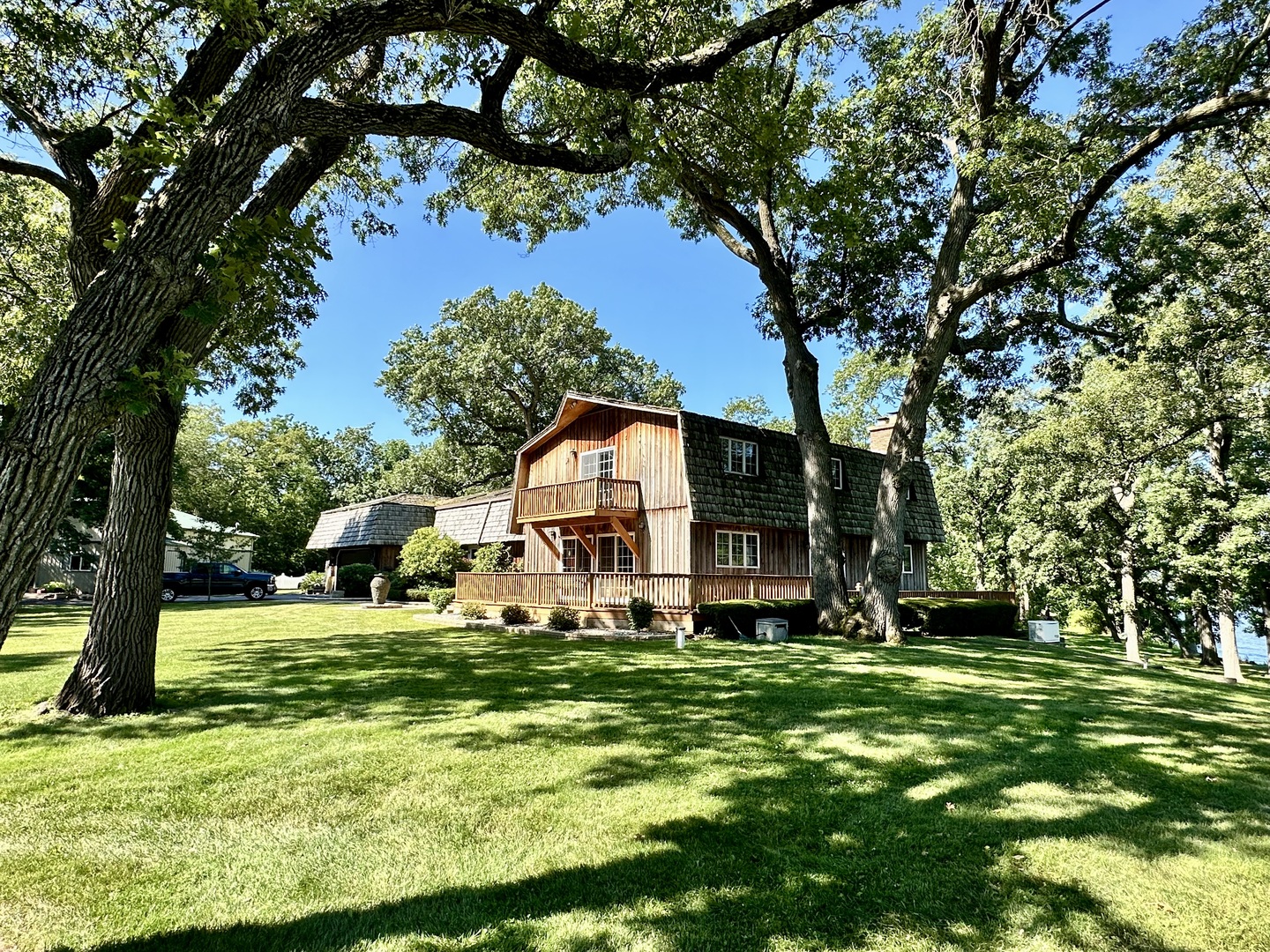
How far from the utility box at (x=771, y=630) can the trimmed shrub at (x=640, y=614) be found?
269cm

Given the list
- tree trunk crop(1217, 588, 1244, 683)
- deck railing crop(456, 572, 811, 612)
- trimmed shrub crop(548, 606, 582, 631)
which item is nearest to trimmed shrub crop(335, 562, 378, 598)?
deck railing crop(456, 572, 811, 612)

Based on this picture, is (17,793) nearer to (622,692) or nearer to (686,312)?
(622,692)

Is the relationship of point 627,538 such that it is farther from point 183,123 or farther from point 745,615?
point 183,123

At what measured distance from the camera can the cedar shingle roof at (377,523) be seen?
31812 millimetres

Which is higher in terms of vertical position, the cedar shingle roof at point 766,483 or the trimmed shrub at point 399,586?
the cedar shingle roof at point 766,483

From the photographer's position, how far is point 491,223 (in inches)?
543

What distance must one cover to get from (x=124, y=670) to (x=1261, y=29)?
17.5m

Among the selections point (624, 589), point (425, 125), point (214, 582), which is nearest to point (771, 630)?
point (624, 589)

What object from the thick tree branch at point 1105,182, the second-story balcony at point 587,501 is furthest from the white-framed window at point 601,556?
the thick tree branch at point 1105,182

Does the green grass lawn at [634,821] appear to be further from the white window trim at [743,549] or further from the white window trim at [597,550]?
the white window trim at [597,550]

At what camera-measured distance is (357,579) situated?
3097 cm

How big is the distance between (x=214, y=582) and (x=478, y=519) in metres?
12.5

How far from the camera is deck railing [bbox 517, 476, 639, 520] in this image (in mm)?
18344

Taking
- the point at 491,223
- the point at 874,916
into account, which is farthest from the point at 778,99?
the point at 874,916
